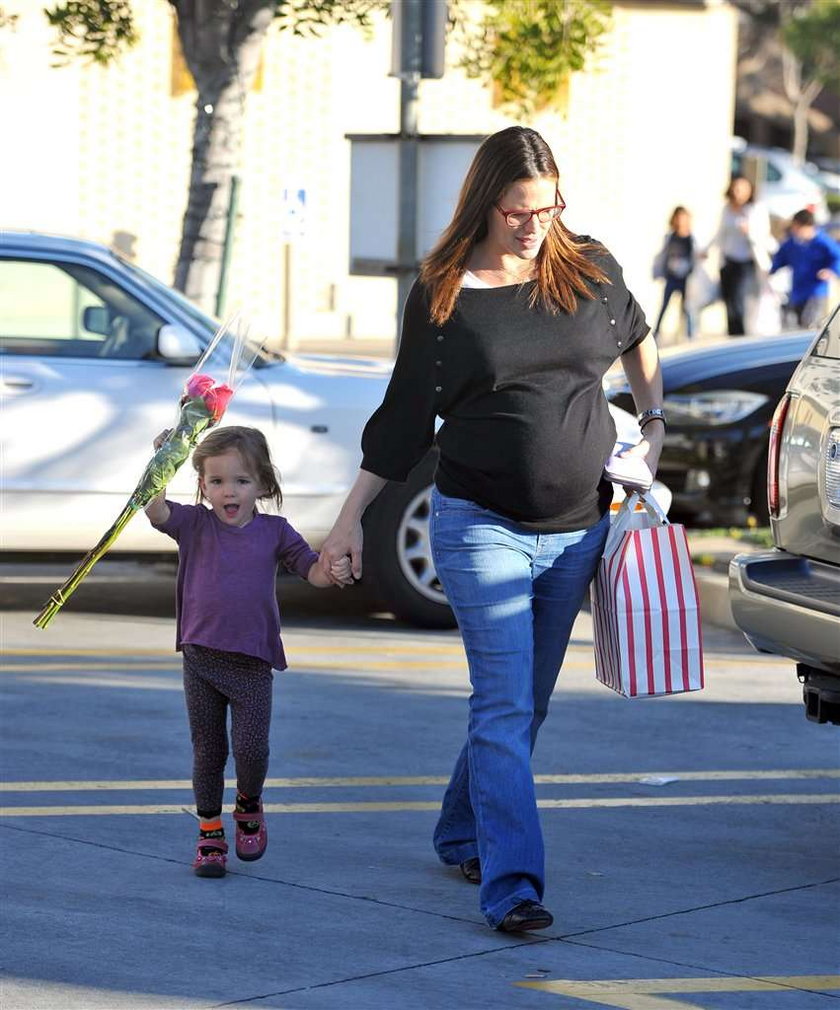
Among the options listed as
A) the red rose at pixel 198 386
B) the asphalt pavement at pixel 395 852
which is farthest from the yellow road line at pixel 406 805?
the red rose at pixel 198 386

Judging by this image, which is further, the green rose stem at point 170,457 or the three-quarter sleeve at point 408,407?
the green rose stem at point 170,457

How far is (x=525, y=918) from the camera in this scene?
480 centimetres

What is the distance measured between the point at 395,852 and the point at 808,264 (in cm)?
1397

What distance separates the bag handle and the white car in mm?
4009

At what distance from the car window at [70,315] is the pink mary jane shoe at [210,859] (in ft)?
13.6

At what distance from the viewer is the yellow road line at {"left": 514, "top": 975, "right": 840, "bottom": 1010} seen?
14.5ft

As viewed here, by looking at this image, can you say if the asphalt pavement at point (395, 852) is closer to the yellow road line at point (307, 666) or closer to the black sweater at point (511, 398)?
the yellow road line at point (307, 666)

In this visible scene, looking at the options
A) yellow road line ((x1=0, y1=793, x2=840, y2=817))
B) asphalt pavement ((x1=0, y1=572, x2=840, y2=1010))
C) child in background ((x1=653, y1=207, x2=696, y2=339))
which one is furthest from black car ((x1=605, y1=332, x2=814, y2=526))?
child in background ((x1=653, y1=207, x2=696, y2=339))

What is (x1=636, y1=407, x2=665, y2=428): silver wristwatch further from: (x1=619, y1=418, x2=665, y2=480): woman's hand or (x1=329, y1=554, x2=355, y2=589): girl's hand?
(x1=329, y1=554, x2=355, y2=589): girl's hand

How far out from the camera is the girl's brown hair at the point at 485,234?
15.8 feet

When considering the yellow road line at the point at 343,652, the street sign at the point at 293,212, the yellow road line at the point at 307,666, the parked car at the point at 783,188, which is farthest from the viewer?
the parked car at the point at 783,188

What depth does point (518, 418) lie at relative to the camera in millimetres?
4836

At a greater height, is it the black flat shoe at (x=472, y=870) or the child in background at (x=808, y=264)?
the child in background at (x=808, y=264)

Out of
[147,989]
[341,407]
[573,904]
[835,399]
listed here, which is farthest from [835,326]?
[341,407]
